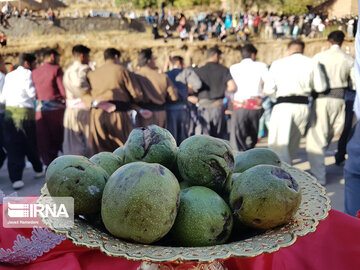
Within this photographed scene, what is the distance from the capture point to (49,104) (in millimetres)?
4555

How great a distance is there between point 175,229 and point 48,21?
22493 millimetres

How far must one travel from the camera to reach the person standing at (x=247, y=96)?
4371 millimetres

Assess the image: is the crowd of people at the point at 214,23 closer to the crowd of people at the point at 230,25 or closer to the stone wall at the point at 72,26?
the crowd of people at the point at 230,25

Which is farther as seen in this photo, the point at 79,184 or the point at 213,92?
the point at 213,92

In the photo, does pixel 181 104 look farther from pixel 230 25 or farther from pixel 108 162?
pixel 230 25

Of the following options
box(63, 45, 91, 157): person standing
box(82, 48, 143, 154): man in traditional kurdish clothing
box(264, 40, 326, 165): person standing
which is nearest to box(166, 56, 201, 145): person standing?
box(82, 48, 143, 154): man in traditional kurdish clothing

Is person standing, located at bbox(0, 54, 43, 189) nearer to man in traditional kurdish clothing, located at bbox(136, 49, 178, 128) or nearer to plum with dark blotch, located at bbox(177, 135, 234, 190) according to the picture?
man in traditional kurdish clothing, located at bbox(136, 49, 178, 128)

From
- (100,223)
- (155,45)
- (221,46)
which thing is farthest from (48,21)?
(100,223)

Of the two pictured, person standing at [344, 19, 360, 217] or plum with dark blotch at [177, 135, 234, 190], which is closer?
plum with dark blotch at [177, 135, 234, 190]

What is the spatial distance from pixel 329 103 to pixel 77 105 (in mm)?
3248

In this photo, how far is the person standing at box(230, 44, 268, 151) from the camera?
14.3 ft

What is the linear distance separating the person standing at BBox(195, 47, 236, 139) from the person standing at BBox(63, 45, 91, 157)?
5.27ft

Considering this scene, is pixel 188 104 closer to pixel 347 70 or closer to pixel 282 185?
pixel 347 70

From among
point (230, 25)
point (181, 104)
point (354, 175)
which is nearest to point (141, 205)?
point (354, 175)
